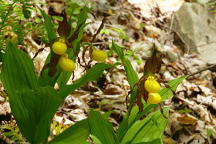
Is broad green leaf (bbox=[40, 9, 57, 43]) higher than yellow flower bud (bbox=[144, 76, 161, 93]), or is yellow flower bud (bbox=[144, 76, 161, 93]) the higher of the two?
broad green leaf (bbox=[40, 9, 57, 43])

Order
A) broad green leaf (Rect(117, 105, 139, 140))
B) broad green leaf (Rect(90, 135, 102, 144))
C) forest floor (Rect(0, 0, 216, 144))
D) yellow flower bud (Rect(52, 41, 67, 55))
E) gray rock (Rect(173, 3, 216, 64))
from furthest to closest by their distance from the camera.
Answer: gray rock (Rect(173, 3, 216, 64))
forest floor (Rect(0, 0, 216, 144))
broad green leaf (Rect(117, 105, 139, 140))
broad green leaf (Rect(90, 135, 102, 144))
yellow flower bud (Rect(52, 41, 67, 55))

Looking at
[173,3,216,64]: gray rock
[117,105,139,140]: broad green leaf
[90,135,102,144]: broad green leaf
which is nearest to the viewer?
[90,135,102,144]: broad green leaf

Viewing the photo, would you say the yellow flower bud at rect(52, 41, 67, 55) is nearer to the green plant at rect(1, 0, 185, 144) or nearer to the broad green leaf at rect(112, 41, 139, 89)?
the green plant at rect(1, 0, 185, 144)

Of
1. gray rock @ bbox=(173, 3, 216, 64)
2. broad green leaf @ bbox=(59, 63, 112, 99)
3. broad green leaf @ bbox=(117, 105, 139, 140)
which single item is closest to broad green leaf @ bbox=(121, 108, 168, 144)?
broad green leaf @ bbox=(117, 105, 139, 140)

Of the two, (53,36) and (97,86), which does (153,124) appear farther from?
(97,86)

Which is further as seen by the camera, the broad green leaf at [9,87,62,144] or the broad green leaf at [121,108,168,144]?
the broad green leaf at [121,108,168,144]

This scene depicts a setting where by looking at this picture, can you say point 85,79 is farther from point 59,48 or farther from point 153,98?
point 153,98

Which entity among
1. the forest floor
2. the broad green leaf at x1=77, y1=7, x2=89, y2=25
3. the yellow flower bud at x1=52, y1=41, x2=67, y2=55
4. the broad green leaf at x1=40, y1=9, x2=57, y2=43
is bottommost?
the forest floor
